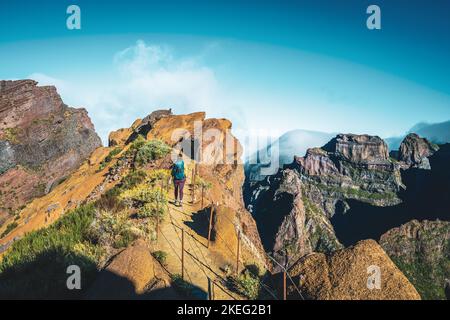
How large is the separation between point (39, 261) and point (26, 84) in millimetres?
95708

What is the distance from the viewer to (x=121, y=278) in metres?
9.65

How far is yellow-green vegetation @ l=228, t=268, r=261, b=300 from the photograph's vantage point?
11.1 meters

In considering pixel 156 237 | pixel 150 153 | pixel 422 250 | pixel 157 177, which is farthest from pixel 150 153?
pixel 422 250

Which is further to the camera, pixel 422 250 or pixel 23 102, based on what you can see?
pixel 422 250

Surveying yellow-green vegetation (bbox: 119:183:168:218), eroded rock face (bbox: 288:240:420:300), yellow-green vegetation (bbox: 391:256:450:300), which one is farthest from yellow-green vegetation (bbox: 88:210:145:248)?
yellow-green vegetation (bbox: 391:256:450:300)

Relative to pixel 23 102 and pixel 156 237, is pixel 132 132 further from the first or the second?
pixel 23 102

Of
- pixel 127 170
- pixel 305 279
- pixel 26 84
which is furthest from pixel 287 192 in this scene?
pixel 305 279

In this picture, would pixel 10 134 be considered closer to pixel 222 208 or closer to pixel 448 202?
pixel 222 208

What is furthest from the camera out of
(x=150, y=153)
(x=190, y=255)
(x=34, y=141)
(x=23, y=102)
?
(x=34, y=141)

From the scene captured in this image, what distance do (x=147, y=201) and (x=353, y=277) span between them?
36.5 ft

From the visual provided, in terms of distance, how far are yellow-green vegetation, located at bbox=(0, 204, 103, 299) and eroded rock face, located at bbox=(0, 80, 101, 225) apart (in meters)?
69.6

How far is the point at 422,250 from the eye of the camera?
137500 mm

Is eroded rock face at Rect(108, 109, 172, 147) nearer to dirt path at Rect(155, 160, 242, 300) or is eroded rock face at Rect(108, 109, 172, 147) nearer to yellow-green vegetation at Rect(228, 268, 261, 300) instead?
dirt path at Rect(155, 160, 242, 300)
